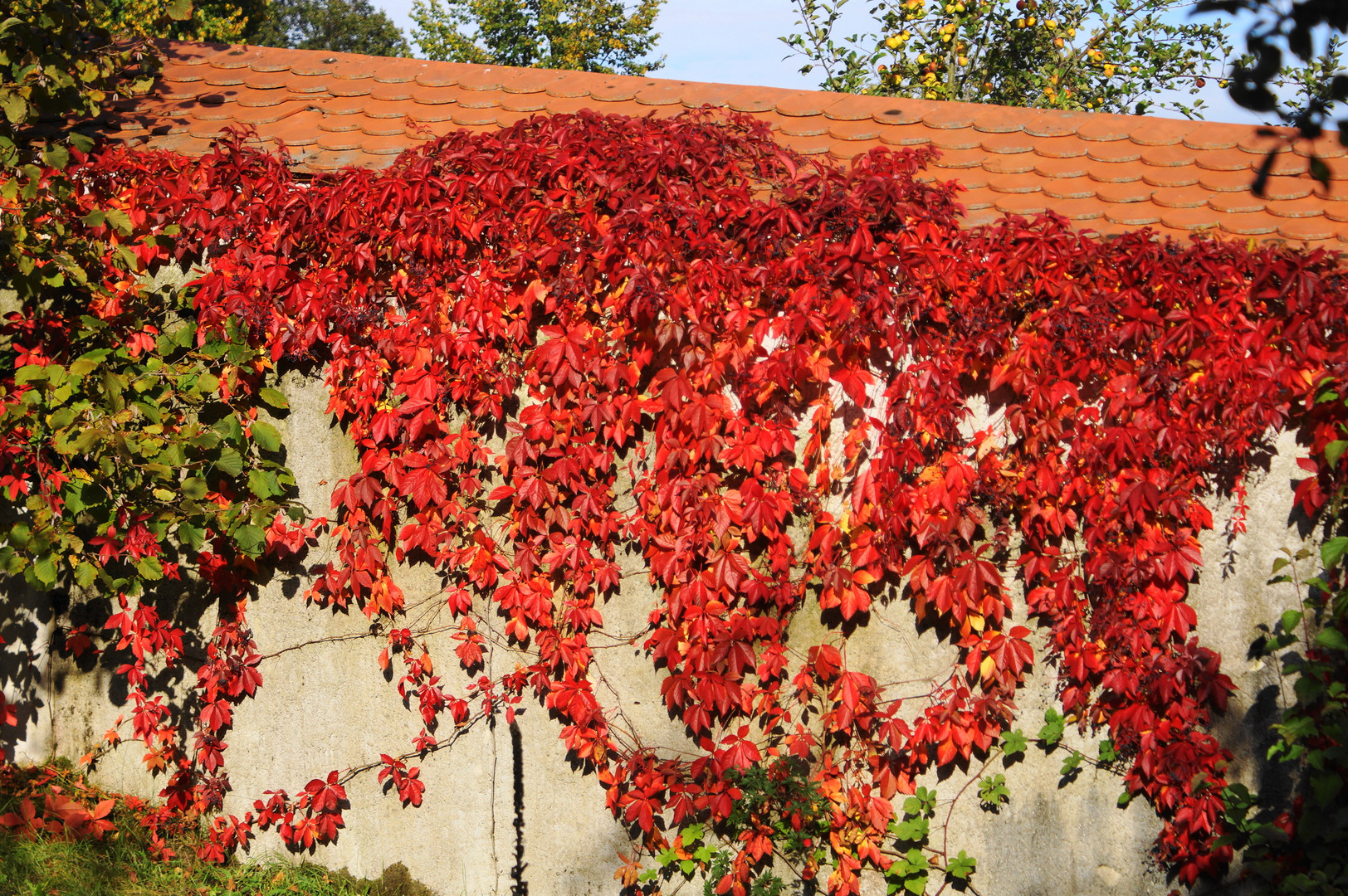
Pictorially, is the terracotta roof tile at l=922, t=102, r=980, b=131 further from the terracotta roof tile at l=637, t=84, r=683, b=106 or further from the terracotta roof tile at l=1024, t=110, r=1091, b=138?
the terracotta roof tile at l=637, t=84, r=683, b=106

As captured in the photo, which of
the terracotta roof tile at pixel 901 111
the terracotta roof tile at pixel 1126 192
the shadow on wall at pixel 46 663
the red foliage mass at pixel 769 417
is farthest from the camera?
the terracotta roof tile at pixel 901 111

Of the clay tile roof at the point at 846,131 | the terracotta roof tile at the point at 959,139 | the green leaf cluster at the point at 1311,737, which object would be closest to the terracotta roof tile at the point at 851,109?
the clay tile roof at the point at 846,131

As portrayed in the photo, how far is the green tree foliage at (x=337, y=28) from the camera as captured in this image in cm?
2653

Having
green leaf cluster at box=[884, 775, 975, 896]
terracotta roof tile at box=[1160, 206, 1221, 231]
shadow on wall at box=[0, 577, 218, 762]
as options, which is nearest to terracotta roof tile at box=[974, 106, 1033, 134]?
terracotta roof tile at box=[1160, 206, 1221, 231]

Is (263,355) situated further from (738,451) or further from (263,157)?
(738,451)

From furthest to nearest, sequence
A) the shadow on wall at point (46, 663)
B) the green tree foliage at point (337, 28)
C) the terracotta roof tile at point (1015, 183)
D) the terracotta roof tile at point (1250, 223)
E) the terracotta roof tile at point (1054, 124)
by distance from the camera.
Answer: the green tree foliage at point (337, 28) → the terracotta roof tile at point (1054, 124) → the shadow on wall at point (46, 663) → the terracotta roof tile at point (1015, 183) → the terracotta roof tile at point (1250, 223)

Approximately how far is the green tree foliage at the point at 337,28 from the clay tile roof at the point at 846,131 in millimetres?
24375

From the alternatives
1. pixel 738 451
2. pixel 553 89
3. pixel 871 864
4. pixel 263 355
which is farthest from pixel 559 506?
pixel 553 89

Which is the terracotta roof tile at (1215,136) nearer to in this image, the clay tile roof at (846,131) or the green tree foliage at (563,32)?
the clay tile roof at (846,131)

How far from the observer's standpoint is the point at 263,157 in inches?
136

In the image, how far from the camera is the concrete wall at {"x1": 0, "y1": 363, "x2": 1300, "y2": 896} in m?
3.02

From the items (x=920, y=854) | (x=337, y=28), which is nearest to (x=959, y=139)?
(x=920, y=854)

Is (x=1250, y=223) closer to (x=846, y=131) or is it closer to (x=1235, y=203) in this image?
(x=1235, y=203)

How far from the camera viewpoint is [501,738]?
3.45m
